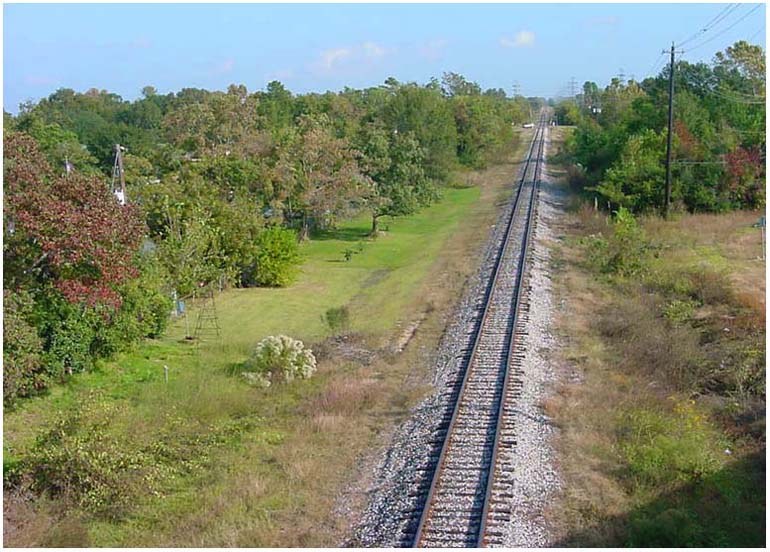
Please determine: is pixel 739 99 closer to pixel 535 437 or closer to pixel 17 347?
pixel 535 437

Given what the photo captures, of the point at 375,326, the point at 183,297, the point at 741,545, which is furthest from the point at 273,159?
the point at 741,545

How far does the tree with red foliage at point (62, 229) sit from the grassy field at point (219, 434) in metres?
2.54

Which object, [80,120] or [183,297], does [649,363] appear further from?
[80,120]

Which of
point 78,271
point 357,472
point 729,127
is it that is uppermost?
point 729,127

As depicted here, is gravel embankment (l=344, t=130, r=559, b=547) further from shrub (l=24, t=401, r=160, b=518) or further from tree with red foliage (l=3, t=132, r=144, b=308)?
tree with red foliage (l=3, t=132, r=144, b=308)

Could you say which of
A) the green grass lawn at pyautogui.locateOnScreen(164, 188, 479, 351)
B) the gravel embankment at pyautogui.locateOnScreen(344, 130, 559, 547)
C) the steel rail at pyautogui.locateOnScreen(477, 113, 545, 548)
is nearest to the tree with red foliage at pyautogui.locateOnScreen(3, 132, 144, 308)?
the green grass lawn at pyautogui.locateOnScreen(164, 188, 479, 351)

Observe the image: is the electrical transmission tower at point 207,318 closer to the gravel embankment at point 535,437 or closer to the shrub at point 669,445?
the gravel embankment at point 535,437

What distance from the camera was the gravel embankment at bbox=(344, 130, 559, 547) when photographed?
36.3ft

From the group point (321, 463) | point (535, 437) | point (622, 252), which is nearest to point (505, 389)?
point (535, 437)

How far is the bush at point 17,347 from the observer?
15.0 m

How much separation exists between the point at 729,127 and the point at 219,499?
39.9 meters

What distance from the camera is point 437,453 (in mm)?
13367

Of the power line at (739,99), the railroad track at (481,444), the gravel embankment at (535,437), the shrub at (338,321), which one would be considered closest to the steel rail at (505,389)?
the railroad track at (481,444)

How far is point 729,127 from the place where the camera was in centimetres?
4431
